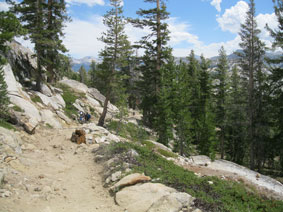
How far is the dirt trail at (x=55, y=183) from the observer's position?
5.97 m

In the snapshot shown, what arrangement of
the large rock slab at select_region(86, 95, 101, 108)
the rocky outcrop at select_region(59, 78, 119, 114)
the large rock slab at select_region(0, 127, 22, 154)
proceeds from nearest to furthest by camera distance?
the large rock slab at select_region(0, 127, 22, 154) → the large rock slab at select_region(86, 95, 101, 108) → the rocky outcrop at select_region(59, 78, 119, 114)

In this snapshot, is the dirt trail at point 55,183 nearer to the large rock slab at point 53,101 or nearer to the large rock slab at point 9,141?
the large rock slab at point 9,141

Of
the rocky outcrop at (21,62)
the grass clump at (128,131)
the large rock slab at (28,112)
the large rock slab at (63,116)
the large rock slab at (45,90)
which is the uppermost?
the rocky outcrop at (21,62)

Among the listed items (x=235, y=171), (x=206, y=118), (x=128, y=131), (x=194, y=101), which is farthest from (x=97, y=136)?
(x=194, y=101)

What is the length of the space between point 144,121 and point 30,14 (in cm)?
1739

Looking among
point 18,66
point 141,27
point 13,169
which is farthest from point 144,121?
point 13,169

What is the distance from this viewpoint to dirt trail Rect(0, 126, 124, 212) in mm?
5971

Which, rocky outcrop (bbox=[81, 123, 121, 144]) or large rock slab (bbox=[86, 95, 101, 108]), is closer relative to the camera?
rocky outcrop (bbox=[81, 123, 121, 144])

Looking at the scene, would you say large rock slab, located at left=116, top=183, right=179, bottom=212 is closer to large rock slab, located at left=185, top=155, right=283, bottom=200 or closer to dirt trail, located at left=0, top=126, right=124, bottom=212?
dirt trail, located at left=0, top=126, right=124, bottom=212

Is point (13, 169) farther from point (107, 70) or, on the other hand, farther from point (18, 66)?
point (18, 66)

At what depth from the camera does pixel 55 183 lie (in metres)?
7.44

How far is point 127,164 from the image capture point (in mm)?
8727

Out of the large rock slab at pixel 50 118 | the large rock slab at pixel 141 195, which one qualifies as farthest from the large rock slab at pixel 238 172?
the large rock slab at pixel 50 118

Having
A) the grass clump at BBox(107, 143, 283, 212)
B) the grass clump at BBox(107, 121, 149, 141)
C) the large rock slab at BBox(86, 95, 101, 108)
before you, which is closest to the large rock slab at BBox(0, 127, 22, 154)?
the grass clump at BBox(107, 143, 283, 212)
